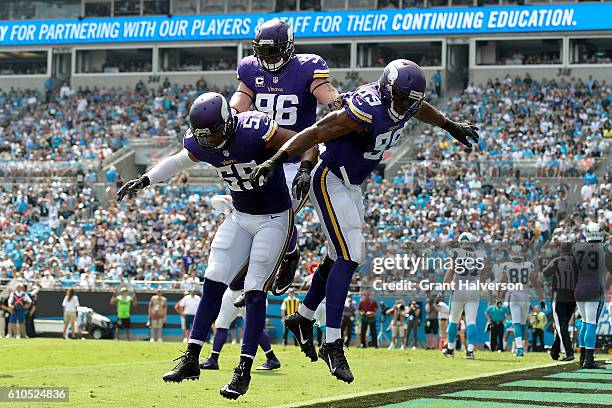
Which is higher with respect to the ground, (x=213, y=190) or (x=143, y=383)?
(x=213, y=190)

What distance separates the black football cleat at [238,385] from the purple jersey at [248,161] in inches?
51.2

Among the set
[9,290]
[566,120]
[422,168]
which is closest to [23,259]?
[9,290]

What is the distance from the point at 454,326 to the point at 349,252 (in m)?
9.36

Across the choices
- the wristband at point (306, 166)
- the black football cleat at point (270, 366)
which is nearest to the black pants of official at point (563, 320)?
the black football cleat at point (270, 366)

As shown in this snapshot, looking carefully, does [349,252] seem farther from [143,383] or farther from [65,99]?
[65,99]

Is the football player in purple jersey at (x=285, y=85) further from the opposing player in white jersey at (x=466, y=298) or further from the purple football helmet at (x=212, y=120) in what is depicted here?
the opposing player in white jersey at (x=466, y=298)

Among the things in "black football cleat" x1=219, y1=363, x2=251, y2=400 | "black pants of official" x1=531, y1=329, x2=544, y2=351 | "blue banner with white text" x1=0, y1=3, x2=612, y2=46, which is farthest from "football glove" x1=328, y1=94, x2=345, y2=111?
"blue banner with white text" x1=0, y1=3, x2=612, y2=46

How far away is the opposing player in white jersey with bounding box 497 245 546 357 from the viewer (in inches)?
748

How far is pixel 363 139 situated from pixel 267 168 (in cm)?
101

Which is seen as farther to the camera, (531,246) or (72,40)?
(72,40)

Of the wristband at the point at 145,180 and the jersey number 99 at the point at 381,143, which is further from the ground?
the jersey number 99 at the point at 381,143

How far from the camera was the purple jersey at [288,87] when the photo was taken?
933 cm

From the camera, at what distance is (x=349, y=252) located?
8.35 meters

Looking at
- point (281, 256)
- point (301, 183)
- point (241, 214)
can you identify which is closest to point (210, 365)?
point (281, 256)
